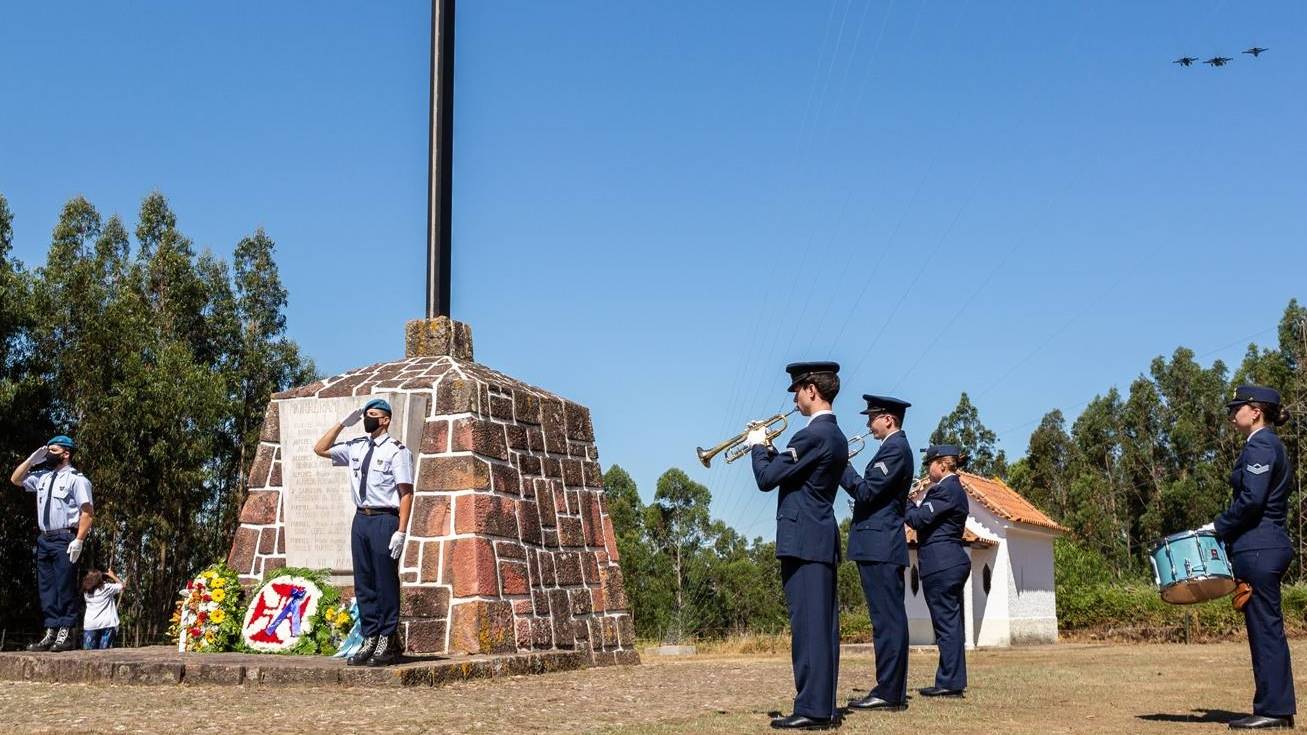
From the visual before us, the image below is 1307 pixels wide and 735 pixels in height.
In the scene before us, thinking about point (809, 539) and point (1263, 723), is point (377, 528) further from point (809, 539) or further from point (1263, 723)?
point (1263, 723)

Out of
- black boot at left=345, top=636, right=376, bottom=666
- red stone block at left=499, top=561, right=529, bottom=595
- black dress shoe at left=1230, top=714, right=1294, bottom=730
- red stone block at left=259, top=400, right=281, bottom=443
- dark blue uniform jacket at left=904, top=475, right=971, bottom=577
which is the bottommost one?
black dress shoe at left=1230, top=714, right=1294, bottom=730

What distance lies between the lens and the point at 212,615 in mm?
10617

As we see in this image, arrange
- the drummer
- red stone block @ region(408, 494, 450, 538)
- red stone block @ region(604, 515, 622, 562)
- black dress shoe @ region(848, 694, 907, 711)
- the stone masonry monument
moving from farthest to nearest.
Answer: red stone block @ region(604, 515, 622, 562)
red stone block @ region(408, 494, 450, 538)
the stone masonry monument
black dress shoe @ region(848, 694, 907, 711)
the drummer

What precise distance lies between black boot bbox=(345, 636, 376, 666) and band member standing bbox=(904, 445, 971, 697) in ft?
12.7

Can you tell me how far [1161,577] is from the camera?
730 centimetres

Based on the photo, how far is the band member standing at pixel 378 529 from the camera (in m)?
8.62

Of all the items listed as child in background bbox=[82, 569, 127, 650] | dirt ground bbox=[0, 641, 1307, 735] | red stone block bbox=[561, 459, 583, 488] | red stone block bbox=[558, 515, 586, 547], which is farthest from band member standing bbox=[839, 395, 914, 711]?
child in background bbox=[82, 569, 127, 650]

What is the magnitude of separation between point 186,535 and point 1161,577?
1168 inches

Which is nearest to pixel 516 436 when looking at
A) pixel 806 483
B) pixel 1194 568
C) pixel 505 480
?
pixel 505 480

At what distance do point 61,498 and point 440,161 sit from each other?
4.72 m

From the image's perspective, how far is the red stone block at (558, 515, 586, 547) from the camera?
1177cm

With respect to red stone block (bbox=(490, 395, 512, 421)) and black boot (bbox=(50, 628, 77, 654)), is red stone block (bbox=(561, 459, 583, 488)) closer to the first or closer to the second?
red stone block (bbox=(490, 395, 512, 421))

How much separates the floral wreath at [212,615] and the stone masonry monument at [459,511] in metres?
0.39

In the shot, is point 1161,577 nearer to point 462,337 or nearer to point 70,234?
point 462,337
